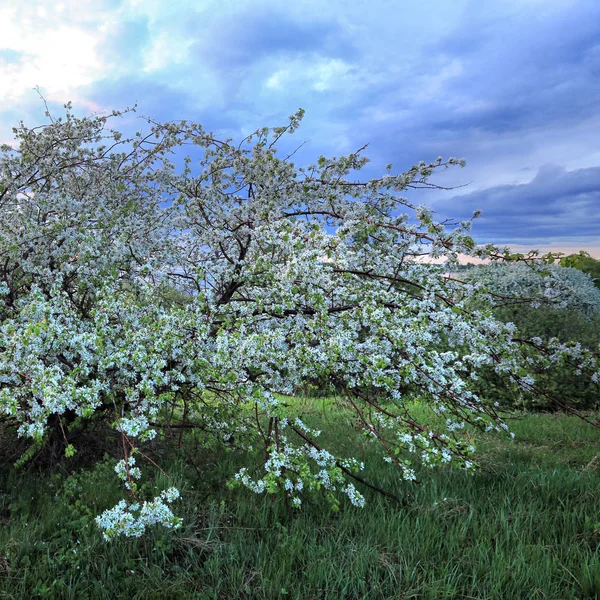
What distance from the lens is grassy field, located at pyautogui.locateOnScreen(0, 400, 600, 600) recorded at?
127 inches

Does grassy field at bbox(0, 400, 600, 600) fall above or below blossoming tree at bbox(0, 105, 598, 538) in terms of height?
below

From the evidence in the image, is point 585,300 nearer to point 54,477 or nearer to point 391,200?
point 391,200

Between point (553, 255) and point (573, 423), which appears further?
point (573, 423)

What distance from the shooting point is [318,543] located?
370 centimetres

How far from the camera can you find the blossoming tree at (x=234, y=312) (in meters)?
3.90

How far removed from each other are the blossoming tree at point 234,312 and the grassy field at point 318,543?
0.35 meters

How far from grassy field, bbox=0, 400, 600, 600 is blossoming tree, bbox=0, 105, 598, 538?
1.15 ft

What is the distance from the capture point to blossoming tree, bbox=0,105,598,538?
3.90 meters

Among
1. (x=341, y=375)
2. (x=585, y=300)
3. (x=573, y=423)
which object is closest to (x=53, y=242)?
(x=341, y=375)

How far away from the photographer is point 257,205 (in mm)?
6027

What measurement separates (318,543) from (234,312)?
7.91ft

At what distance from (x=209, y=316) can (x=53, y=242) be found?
221 centimetres

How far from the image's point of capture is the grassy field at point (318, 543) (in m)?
3.22

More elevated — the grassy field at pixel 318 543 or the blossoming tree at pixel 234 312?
the blossoming tree at pixel 234 312
